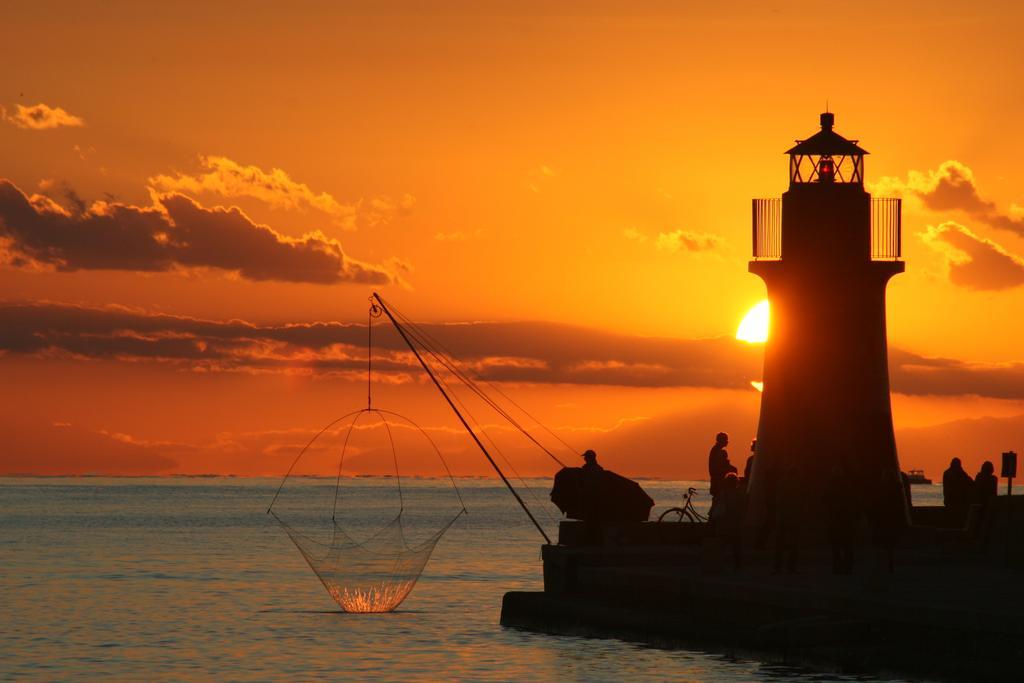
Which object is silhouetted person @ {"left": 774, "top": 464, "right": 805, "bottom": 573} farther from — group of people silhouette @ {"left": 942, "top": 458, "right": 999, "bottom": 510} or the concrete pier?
group of people silhouette @ {"left": 942, "top": 458, "right": 999, "bottom": 510}

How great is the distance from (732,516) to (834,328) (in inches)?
255

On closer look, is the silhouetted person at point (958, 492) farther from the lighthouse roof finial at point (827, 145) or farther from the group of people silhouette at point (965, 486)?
the lighthouse roof finial at point (827, 145)

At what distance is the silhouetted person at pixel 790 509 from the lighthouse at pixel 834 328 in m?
5.45

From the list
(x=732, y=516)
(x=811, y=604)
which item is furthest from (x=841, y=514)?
(x=811, y=604)

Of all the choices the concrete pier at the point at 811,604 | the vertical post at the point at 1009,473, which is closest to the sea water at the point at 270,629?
the concrete pier at the point at 811,604

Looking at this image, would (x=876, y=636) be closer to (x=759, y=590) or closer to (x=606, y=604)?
(x=759, y=590)

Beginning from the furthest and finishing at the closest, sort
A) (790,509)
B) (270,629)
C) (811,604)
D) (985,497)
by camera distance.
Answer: (270,629)
(985,497)
(790,509)
(811,604)

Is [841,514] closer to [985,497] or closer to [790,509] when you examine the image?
[790,509]

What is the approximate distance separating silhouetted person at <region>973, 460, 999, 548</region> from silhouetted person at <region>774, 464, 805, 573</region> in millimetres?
4895

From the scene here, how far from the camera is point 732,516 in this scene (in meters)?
30.5

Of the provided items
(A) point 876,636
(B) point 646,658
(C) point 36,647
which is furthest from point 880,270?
(C) point 36,647

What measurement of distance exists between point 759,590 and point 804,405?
916 centimetres

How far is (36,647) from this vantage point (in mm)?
38250

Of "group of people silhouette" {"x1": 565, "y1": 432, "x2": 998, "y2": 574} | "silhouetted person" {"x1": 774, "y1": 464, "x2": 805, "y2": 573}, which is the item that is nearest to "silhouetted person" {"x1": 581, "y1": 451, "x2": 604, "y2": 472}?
"group of people silhouette" {"x1": 565, "y1": 432, "x2": 998, "y2": 574}
